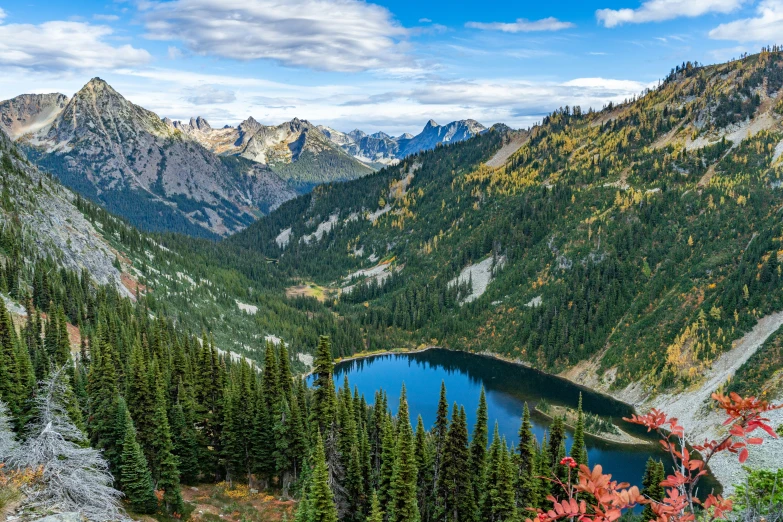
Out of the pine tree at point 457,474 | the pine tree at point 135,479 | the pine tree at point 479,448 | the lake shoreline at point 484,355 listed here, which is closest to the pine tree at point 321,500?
the pine tree at point 135,479

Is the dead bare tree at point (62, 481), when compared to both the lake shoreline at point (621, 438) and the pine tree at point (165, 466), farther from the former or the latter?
the lake shoreline at point (621, 438)

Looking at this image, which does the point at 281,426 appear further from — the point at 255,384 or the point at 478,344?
the point at 478,344

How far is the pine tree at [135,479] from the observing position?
156 feet

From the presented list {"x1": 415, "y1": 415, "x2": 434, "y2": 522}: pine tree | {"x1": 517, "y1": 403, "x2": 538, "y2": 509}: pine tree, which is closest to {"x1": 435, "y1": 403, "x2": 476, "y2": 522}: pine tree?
{"x1": 415, "y1": 415, "x2": 434, "y2": 522}: pine tree

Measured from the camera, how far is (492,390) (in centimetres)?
14225

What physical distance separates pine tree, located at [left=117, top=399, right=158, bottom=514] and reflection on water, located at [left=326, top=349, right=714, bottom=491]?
206ft

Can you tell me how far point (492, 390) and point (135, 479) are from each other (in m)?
108

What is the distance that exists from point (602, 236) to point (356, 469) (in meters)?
150

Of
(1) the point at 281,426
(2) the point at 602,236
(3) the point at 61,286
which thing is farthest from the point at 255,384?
(2) the point at 602,236

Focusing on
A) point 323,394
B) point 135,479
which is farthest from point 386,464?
point 135,479

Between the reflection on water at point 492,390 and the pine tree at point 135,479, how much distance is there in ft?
206

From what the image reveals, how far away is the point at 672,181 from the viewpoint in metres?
188

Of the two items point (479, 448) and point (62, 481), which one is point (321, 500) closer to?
point (62, 481)

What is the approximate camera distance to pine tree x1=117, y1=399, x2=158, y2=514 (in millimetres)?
47562
